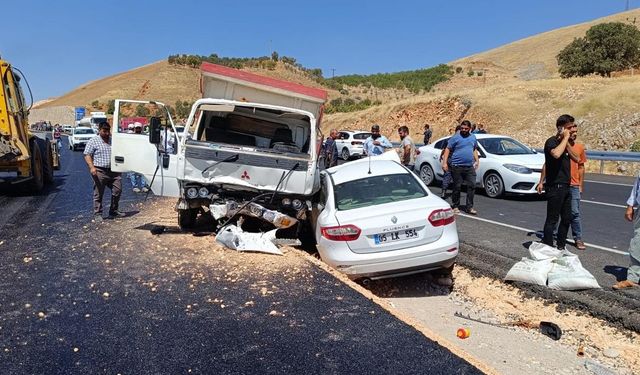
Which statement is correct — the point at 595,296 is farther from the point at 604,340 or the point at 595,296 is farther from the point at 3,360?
the point at 3,360

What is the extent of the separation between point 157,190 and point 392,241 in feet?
12.0

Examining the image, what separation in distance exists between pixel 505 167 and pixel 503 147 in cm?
122

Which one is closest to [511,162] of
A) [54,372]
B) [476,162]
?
[476,162]

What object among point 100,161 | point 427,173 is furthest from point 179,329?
point 427,173

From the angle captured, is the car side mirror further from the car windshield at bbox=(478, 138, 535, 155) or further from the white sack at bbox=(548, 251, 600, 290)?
the car windshield at bbox=(478, 138, 535, 155)

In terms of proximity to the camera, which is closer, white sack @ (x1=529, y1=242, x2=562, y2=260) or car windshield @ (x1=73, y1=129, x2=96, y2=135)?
white sack @ (x1=529, y1=242, x2=562, y2=260)

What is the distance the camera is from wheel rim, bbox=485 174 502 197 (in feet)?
39.4

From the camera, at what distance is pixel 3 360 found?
12.6 feet

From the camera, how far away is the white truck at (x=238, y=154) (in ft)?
23.8

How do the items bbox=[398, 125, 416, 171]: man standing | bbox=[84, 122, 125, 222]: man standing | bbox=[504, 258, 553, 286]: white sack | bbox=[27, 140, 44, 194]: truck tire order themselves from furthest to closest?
1. bbox=[27, 140, 44, 194]: truck tire
2. bbox=[398, 125, 416, 171]: man standing
3. bbox=[84, 122, 125, 222]: man standing
4. bbox=[504, 258, 553, 286]: white sack

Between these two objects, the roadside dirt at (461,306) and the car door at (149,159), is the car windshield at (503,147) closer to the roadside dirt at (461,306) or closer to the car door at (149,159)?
the roadside dirt at (461,306)

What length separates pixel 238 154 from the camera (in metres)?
7.27

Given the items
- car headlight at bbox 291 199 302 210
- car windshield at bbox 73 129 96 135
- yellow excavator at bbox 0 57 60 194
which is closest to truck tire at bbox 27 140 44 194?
yellow excavator at bbox 0 57 60 194

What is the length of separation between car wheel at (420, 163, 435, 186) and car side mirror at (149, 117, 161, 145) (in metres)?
8.62
